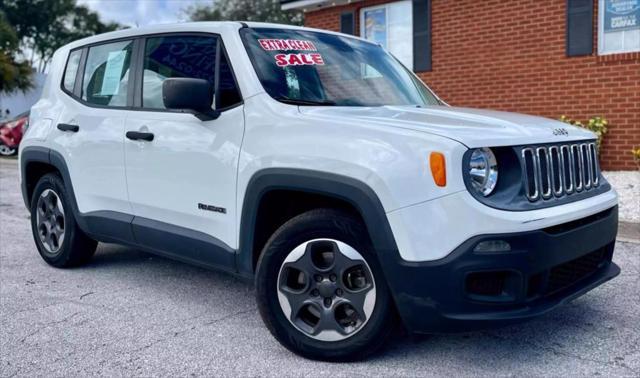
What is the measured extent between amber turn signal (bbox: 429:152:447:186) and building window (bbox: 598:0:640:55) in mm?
7671

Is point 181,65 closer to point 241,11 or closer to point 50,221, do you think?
point 50,221

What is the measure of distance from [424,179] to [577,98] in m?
7.80

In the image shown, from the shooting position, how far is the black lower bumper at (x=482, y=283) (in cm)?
293

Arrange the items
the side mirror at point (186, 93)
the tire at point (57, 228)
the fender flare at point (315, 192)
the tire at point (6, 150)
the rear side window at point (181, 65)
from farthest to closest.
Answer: the tire at point (6, 150) → the tire at point (57, 228) → the rear side window at point (181, 65) → the side mirror at point (186, 93) → the fender flare at point (315, 192)

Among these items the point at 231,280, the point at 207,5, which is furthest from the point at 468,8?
the point at 207,5

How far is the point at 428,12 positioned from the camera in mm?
11422

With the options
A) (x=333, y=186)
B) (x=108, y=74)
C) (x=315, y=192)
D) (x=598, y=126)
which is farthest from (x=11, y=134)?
(x=333, y=186)

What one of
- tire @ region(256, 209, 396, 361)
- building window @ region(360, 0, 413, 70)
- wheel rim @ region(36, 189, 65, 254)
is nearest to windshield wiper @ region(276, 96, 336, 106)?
tire @ region(256, 209, 396, 361)

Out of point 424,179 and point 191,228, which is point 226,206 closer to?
point 191,228

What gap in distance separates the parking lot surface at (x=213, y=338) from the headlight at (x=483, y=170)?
0.93m

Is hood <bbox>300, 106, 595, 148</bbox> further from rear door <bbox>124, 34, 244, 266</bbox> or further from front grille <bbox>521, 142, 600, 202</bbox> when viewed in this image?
rear door <bbox>124, 34, 244, 266</bbox>

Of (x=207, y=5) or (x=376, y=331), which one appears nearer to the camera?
(x=376, y=331)

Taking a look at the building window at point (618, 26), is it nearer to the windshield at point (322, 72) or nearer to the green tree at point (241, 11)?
the windshield at point (322, 72)

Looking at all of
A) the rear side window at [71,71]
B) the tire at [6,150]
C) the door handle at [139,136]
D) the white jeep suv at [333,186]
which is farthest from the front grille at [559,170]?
the tire at [6,150]
